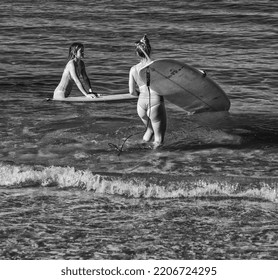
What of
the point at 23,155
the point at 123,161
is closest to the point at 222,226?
the point at 123,161

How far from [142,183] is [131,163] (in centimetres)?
151

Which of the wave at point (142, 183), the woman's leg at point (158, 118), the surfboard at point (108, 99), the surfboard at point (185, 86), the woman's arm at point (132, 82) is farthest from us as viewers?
the surfboard at point (108, 99)

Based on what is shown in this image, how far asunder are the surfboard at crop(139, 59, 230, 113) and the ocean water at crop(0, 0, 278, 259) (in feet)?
1.89

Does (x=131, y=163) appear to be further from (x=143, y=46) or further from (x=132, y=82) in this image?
(x=143, y=46)

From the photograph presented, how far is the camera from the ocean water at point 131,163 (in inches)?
484

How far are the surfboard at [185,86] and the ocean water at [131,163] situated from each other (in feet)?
1.89

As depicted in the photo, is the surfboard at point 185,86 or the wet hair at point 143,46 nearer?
the wet hair at point 143,46

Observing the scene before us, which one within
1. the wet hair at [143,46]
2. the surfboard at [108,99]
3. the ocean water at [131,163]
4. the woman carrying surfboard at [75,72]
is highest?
the wet hair at [143,46]

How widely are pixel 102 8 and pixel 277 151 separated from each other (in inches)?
854

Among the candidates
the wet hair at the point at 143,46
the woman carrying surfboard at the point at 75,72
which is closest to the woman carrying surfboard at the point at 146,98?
the wet hair at the point at 143,46

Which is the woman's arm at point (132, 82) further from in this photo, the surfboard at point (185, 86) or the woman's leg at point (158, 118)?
the woman's leg at point (158, 118)

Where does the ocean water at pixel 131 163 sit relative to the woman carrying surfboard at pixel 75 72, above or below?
below

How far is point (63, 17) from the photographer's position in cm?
3575

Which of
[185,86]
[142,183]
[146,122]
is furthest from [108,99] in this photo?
[142,183]
